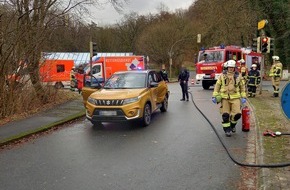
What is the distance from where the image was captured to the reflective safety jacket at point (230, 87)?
8.80 meters

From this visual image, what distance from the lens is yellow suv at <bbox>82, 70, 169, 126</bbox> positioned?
9844mm

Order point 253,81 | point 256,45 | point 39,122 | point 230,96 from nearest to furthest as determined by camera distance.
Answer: point 230,96, point 39,122, point 253,81, point 256,45

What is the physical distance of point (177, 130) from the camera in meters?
9.88

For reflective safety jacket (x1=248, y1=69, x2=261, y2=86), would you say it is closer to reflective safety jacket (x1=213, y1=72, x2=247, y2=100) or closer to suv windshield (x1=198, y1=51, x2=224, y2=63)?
suv windshield (x1=198, y1=51, x2=224, y2=63)

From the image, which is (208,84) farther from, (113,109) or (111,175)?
(111,175)

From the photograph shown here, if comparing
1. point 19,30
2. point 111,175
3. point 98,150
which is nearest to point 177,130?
point 98,150

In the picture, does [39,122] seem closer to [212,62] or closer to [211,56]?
[212,62]

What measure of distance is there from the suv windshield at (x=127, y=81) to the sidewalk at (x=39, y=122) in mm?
2019

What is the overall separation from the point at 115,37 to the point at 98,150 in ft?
201

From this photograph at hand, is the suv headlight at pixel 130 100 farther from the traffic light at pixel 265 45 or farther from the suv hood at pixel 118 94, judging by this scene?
the traffic light at pixel 265 45

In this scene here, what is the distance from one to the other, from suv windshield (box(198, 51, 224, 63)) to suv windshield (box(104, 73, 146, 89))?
13603mm

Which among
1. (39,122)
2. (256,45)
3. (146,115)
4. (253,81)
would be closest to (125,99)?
(146,115)

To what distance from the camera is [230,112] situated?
8.93 metres

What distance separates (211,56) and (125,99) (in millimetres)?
15744
